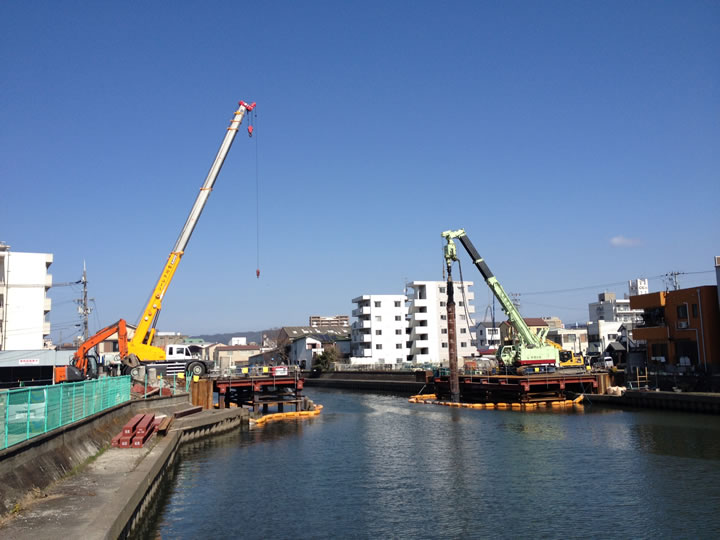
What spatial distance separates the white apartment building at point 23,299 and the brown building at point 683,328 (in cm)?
5748

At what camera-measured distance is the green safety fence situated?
45.2 ft

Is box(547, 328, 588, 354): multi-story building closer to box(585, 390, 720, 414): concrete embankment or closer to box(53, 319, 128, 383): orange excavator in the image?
box(585, 390, 720, 414): concrete embankment

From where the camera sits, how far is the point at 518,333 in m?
62.4

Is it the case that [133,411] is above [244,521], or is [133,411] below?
above

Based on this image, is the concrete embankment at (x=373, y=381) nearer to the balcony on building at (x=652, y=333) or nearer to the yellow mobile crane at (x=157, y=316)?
the balcony on building at (x=652, y=333)

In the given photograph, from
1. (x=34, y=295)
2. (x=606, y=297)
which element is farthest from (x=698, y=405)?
(x=606, y=297)

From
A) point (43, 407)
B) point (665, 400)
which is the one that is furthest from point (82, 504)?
point (665, 400)

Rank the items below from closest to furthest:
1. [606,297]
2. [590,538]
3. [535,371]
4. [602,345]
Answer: [590,538], [535,371], [602,345], [606,297]

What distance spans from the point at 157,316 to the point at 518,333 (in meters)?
36.1

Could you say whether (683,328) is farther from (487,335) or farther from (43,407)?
(487,335)

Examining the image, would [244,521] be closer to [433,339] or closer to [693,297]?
[693,297]

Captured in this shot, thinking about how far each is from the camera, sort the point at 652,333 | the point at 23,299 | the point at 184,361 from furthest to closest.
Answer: the point at 23,299 < the point at 652,333 < the point at 184,361

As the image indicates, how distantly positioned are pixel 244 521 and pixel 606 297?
13060cm

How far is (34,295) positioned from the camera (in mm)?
59750
